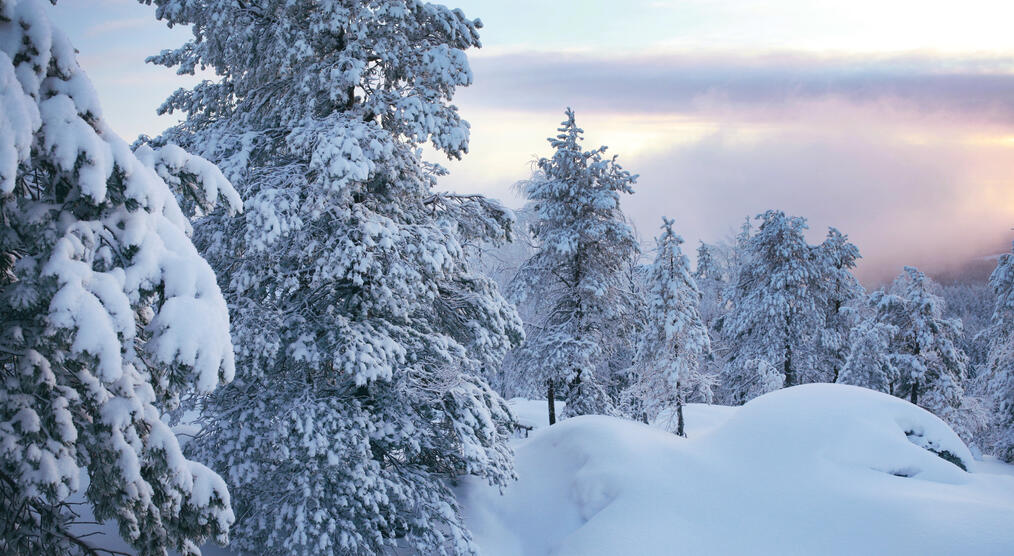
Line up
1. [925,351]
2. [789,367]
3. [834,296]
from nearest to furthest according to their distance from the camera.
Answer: [925,351]
[789,367]
[834,296]

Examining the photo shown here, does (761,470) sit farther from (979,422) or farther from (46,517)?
(979,422)

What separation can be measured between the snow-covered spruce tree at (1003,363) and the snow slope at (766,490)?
56.2 ft

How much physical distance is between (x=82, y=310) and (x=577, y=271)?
15.1 m

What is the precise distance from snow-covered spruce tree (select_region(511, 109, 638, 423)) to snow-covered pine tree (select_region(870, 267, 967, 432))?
1210 cm

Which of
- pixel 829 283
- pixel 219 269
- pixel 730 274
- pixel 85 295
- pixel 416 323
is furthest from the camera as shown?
pixel 730 274

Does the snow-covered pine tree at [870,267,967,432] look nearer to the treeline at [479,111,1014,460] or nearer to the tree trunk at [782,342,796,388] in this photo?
the treeline at [479,111,1014,460]

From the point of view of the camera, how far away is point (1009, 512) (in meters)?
6.00

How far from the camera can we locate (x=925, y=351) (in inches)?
850

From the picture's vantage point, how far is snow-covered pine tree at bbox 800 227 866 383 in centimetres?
2402

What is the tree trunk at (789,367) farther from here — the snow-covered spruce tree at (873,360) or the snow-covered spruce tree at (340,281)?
the snow-covered spruce tree at (340,281)

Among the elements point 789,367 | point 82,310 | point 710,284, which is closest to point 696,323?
point 789,367

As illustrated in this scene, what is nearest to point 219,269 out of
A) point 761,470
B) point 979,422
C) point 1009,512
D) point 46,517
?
point 46,517

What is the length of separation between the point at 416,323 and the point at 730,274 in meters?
47.4

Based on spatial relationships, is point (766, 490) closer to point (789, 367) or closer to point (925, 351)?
point (789, 367)
